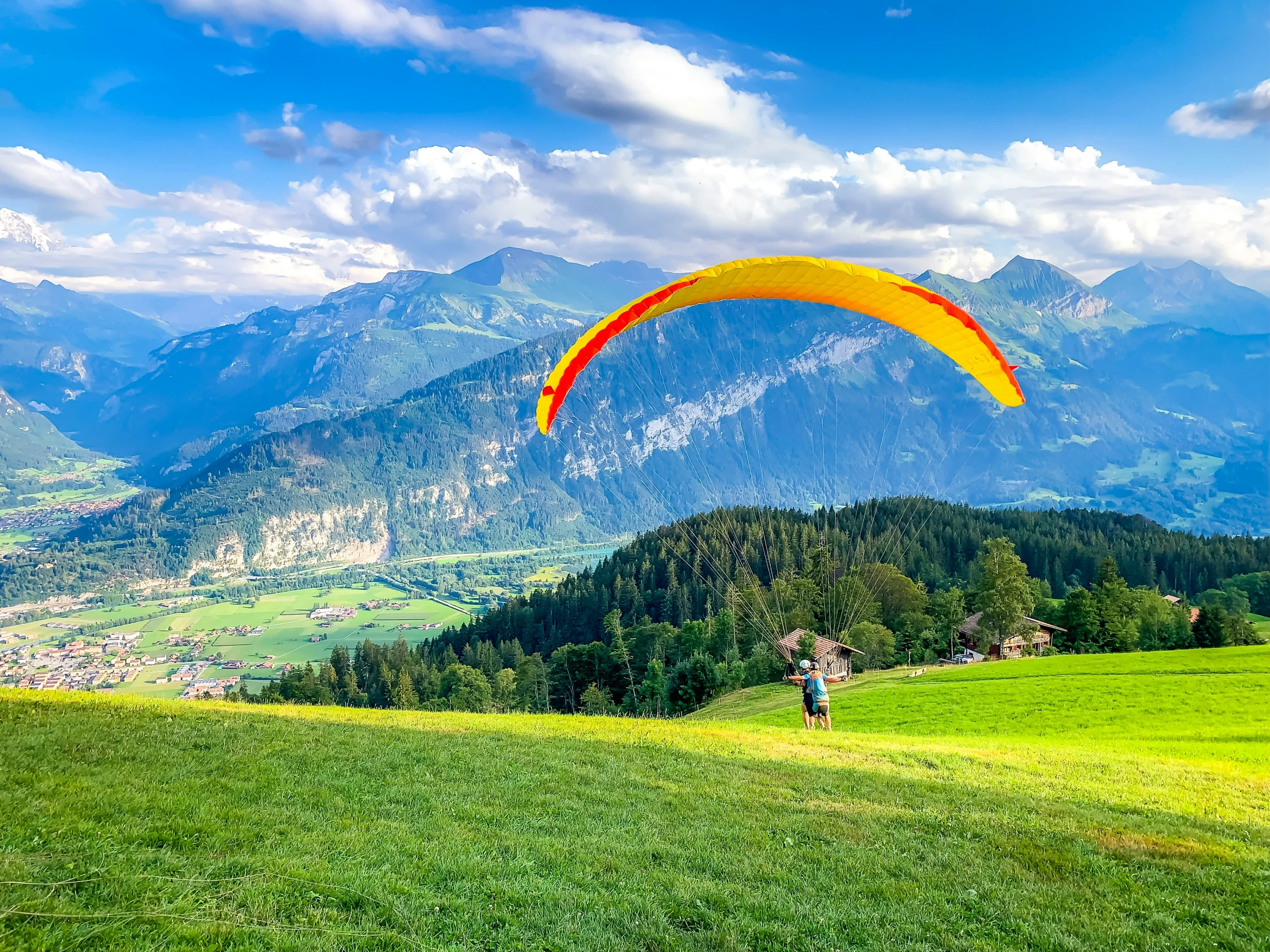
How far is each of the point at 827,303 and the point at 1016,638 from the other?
54.9m

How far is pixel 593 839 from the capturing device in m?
10.1

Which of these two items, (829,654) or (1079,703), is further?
(829,654)

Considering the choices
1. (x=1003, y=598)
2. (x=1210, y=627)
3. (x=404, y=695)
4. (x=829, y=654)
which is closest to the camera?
(x=829, y=654)

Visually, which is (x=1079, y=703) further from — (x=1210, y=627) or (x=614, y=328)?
(x=1210, y=627)

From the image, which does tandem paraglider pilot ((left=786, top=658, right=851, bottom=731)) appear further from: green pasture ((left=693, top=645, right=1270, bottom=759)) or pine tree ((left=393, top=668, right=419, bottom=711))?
pine tree ((left=393, top=668, right=419, bottom=711))

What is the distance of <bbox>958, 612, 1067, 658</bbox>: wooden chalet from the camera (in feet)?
209

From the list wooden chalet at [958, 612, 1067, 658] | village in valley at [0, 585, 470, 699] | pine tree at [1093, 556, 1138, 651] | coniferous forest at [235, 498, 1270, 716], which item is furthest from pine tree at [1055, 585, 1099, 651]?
village in valley at [0, 585, 470, 699]

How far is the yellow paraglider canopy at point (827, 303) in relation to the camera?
19453mm

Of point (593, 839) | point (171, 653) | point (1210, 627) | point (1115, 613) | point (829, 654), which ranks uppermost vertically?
point (593, 839)

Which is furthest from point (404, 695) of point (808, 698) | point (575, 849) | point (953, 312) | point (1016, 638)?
point (575, 849)

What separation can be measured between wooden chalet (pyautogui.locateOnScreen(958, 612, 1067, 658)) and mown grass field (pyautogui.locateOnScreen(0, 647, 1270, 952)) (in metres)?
48.9

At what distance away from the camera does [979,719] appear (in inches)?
1084

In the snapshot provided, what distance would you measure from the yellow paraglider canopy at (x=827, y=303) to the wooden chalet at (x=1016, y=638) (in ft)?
163

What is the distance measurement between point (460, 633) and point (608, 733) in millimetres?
98264
